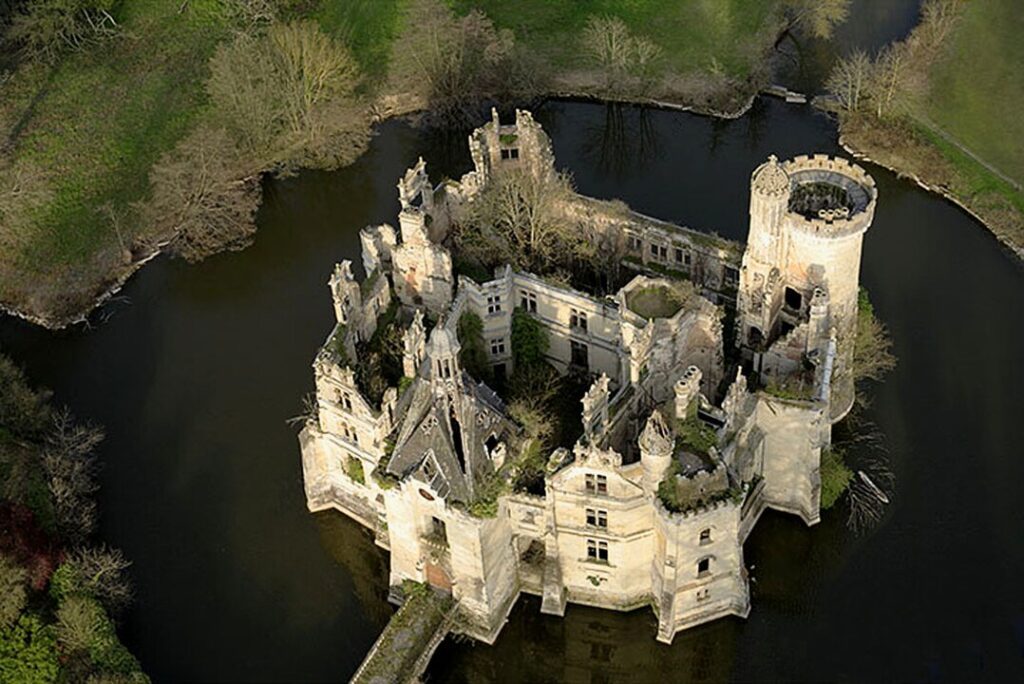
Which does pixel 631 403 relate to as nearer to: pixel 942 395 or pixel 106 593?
pixel 942 395

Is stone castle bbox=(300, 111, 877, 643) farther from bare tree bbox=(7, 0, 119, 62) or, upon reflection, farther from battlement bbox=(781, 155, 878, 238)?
bare tree bbox=(7, 0, 119, 62)

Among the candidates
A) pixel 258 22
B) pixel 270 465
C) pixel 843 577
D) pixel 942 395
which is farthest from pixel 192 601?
pixel 258 22

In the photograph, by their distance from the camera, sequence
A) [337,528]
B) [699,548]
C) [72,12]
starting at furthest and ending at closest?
1. [72,12]
2. [337,528]
3. [699,548]

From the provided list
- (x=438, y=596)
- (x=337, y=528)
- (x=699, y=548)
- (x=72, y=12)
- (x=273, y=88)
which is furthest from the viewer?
(x=72, y=12)

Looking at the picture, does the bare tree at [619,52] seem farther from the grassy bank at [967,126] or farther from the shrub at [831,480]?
the shrub at [831,480]

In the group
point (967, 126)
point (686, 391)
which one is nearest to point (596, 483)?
point (686, 391)

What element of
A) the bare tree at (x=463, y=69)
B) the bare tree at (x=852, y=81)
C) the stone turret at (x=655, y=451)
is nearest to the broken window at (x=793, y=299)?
the stone turret at (x=655, y=451)
